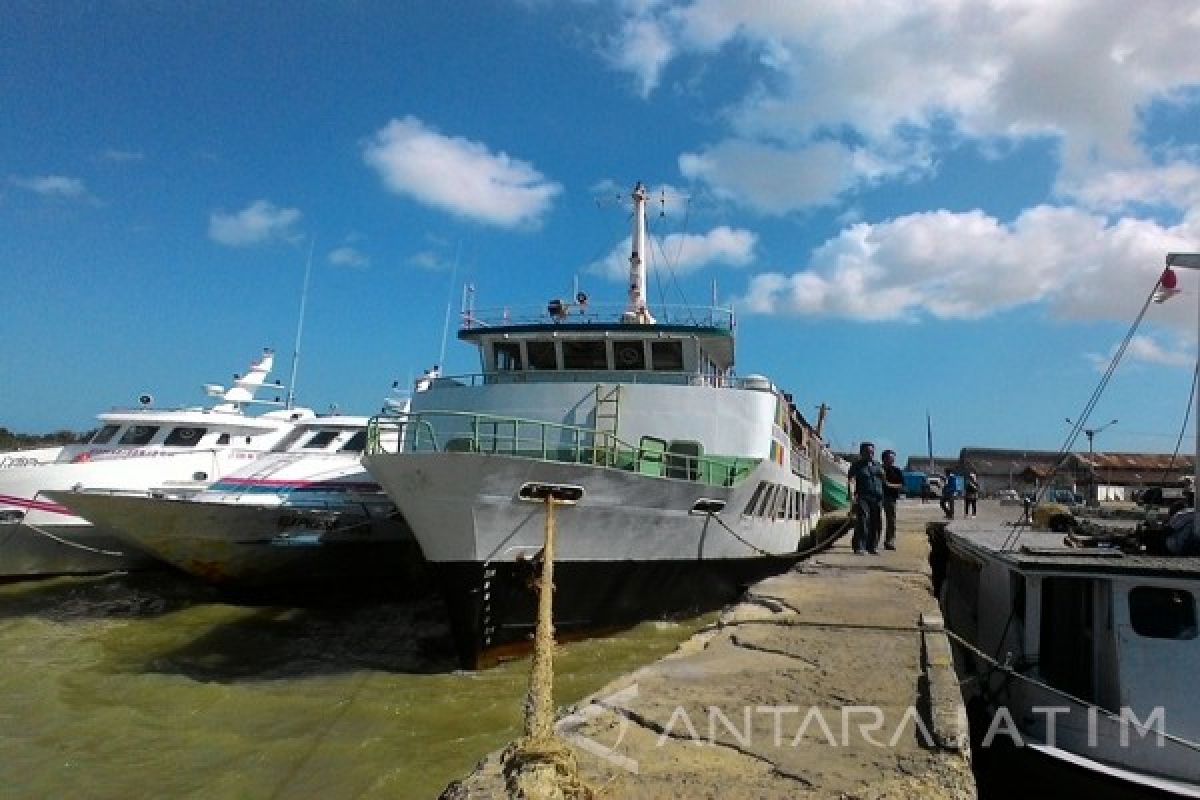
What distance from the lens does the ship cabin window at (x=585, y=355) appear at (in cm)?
1415

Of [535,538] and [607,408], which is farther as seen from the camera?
[607,408]

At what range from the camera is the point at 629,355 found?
14117 millimetres

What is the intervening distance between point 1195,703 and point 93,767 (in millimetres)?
9072

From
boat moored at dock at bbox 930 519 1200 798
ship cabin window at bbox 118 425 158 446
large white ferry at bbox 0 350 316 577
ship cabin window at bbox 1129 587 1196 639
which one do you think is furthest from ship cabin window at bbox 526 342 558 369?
ship cabin window at bbox 1129 587 1196 639

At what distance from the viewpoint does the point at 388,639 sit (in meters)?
12.1

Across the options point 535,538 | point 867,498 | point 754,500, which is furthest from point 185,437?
point 867,498

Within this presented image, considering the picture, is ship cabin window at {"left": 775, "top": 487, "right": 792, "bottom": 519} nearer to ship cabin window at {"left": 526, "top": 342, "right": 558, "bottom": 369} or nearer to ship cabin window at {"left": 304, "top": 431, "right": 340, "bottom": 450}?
ship cabin window at {"left": 526, "top": 342, "right": 558, "bottom": 369}

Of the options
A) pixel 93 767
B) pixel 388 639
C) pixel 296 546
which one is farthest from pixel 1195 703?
pixel 296 546

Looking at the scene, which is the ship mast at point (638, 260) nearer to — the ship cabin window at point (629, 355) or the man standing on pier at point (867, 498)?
the ship cabin window at point (629, 355)

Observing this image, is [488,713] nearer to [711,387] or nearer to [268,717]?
[268,717]

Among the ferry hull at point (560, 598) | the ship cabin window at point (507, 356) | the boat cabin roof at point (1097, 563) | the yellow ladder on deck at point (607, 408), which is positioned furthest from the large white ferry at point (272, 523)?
the boat cabin roof at point (1097, 563)

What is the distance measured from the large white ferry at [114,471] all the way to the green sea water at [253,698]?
2026 mm

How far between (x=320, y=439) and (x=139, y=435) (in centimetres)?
373

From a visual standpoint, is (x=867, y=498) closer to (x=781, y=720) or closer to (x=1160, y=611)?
(x=1160, y=611)
